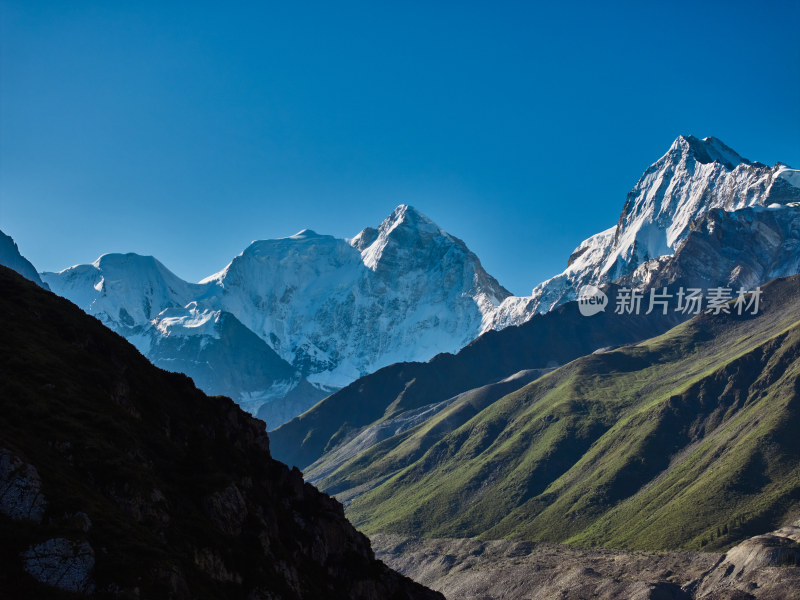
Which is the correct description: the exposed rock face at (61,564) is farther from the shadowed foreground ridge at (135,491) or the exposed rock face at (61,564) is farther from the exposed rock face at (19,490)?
the exposed rock face at (19,490)

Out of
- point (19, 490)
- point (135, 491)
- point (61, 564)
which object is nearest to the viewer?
point (61, 564)

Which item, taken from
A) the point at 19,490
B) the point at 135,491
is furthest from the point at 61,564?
the point at 135,491

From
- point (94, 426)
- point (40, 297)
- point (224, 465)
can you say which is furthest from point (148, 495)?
point (40, 297)

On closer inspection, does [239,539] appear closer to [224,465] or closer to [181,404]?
[224,465]

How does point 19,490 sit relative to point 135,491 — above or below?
above

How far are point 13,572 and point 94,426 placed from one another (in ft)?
93.2

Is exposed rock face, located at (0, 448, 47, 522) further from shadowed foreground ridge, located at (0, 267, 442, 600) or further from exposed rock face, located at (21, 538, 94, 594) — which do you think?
exposed rock face, located at (21, 538, 94, 594)

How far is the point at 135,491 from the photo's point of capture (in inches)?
3105

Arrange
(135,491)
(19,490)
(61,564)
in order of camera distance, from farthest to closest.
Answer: (135,491)
(19,490)
(61,564)

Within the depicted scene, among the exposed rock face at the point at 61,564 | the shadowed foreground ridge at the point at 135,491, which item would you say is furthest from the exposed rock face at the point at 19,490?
the exposed rock face at the point at 61,564

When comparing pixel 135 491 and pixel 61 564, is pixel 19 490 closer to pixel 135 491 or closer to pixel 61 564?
pixel 61 564

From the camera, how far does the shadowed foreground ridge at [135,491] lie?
6344 cm

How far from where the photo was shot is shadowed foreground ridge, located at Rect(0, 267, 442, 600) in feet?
208

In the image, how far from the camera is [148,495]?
3174 inches
